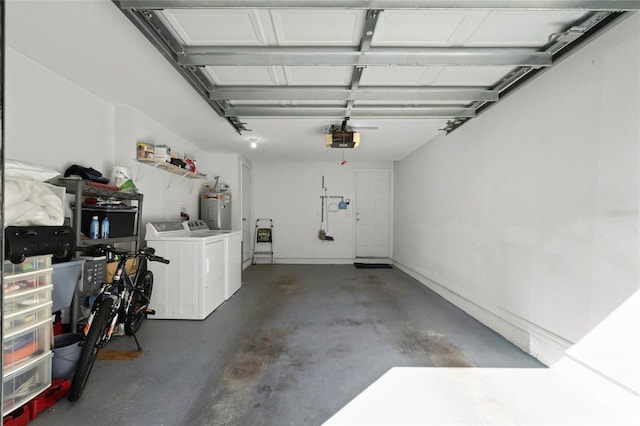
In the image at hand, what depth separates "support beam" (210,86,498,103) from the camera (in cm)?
289

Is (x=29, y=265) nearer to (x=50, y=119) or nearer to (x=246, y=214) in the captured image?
(x=50, y=119)

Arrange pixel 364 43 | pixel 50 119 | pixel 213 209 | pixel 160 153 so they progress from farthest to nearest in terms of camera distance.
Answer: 1. pixel 213 209
2. pixel 160 153
3. pixel 50 119
4. pixel 364 43

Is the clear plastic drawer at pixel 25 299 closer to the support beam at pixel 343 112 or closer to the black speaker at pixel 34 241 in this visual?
the black speaker at pixel 34 241

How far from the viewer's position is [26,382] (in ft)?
5.65

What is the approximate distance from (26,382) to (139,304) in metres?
1.14

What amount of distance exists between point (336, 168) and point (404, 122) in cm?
323

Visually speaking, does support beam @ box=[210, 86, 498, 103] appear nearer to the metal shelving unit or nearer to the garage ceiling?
the garage ceiling

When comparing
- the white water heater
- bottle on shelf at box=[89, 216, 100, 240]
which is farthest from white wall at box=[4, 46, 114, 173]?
the white water heater

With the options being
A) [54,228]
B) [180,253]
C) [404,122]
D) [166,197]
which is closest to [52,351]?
[54,228]

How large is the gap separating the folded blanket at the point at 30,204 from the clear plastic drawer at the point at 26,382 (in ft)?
2.68

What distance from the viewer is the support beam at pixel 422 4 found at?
1.67m

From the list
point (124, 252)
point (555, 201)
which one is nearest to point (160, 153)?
point (124, 252)

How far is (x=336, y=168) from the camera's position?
23.1 ft

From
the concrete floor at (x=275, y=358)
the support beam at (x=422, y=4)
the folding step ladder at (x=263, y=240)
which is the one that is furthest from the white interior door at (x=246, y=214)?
the support beam at (x=422, y=4)
